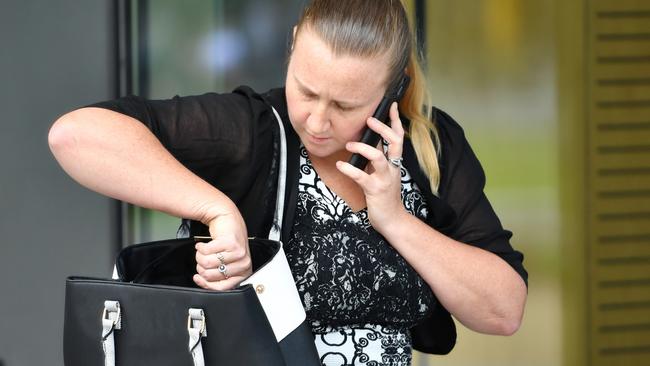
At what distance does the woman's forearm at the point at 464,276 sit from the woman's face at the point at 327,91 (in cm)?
21

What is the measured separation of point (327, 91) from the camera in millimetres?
2084

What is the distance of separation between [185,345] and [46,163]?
8.75ft

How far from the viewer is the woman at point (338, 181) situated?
200 cm

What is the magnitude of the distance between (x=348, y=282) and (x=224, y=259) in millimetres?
362

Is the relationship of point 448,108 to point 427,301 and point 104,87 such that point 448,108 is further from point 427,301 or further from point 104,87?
point 427,301

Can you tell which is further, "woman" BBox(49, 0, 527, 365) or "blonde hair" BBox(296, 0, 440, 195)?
"blonde hair" BBox(296, 0, 440, 195)

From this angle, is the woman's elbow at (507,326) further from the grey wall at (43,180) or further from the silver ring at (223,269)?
the grey wall at (43,180)

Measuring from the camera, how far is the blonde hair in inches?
83.4

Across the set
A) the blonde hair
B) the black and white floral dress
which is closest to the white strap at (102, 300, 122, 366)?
the black and white floral dress

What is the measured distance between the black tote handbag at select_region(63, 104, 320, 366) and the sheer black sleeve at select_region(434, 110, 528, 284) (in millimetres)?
515

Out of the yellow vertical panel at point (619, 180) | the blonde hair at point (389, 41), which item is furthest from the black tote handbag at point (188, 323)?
the yellow vertical panel at point (619, 180)

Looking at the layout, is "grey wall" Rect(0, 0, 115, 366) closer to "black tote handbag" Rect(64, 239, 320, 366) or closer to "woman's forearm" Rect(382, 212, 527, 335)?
"woman's forearm" Rect(382, 212, 527, 335)

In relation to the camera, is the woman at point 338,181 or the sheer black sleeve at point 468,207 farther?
the sheer black sleeve at point 468,207

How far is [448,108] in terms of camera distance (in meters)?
4.56
